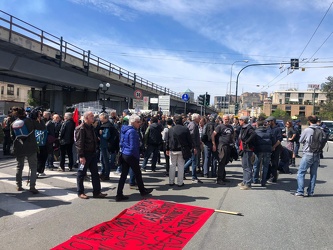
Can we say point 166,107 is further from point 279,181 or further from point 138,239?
point 138,239

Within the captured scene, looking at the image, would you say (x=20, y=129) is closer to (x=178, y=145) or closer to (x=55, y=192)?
(x=55, y=192)

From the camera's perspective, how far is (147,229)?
4.49 metres

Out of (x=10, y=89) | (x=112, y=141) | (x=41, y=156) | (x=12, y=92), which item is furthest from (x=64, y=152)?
(x=12, y=92)

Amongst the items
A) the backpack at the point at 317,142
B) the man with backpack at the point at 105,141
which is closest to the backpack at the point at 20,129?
the man with backpack at the point at 105,141

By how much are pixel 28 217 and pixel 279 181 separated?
22.1 ft

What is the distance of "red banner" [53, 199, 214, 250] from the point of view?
156 inches

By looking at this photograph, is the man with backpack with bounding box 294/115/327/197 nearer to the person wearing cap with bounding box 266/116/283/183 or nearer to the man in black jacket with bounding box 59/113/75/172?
the person wearing cap with bounding box 266/116/283/183

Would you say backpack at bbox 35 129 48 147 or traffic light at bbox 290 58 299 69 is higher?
traffic light at bbox 290 58 299 69

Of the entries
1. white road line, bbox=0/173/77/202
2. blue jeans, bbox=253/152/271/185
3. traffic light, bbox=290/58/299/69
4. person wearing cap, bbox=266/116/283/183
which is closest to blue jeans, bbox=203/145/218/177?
blue jeans, bbox=253/152/271/185

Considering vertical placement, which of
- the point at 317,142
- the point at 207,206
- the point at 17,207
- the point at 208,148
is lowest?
the point at 17,207

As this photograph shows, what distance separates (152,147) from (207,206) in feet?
13.1

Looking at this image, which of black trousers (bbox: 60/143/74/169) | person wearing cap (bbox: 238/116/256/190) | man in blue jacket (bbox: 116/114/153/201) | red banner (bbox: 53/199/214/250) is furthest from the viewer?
black trousers (bbox: 60/143/74/169)

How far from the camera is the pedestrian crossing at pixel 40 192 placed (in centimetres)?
536

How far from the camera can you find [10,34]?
16.1m
